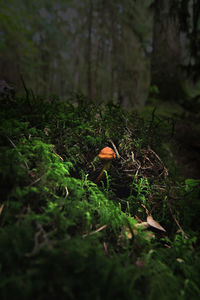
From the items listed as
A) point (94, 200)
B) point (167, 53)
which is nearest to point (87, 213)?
point (94, 200)

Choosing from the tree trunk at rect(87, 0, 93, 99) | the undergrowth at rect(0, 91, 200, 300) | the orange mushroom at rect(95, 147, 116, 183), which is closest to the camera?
the undergrowth at rect(0, 91, 200, 300)

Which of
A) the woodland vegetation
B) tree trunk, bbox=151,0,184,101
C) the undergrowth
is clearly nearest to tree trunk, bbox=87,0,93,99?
tree trunk, bbox=151,0,184,101

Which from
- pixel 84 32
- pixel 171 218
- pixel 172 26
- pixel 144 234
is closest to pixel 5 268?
pixel 144 234

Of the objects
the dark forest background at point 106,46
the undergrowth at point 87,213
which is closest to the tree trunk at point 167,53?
the dark forest background at point 106,46

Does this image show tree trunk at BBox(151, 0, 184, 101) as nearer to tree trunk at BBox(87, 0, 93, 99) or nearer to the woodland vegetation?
the woodland vegetation

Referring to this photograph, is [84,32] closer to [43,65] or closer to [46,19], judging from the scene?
[46,19]

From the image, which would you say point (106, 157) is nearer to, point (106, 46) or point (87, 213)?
point (87, 213)
